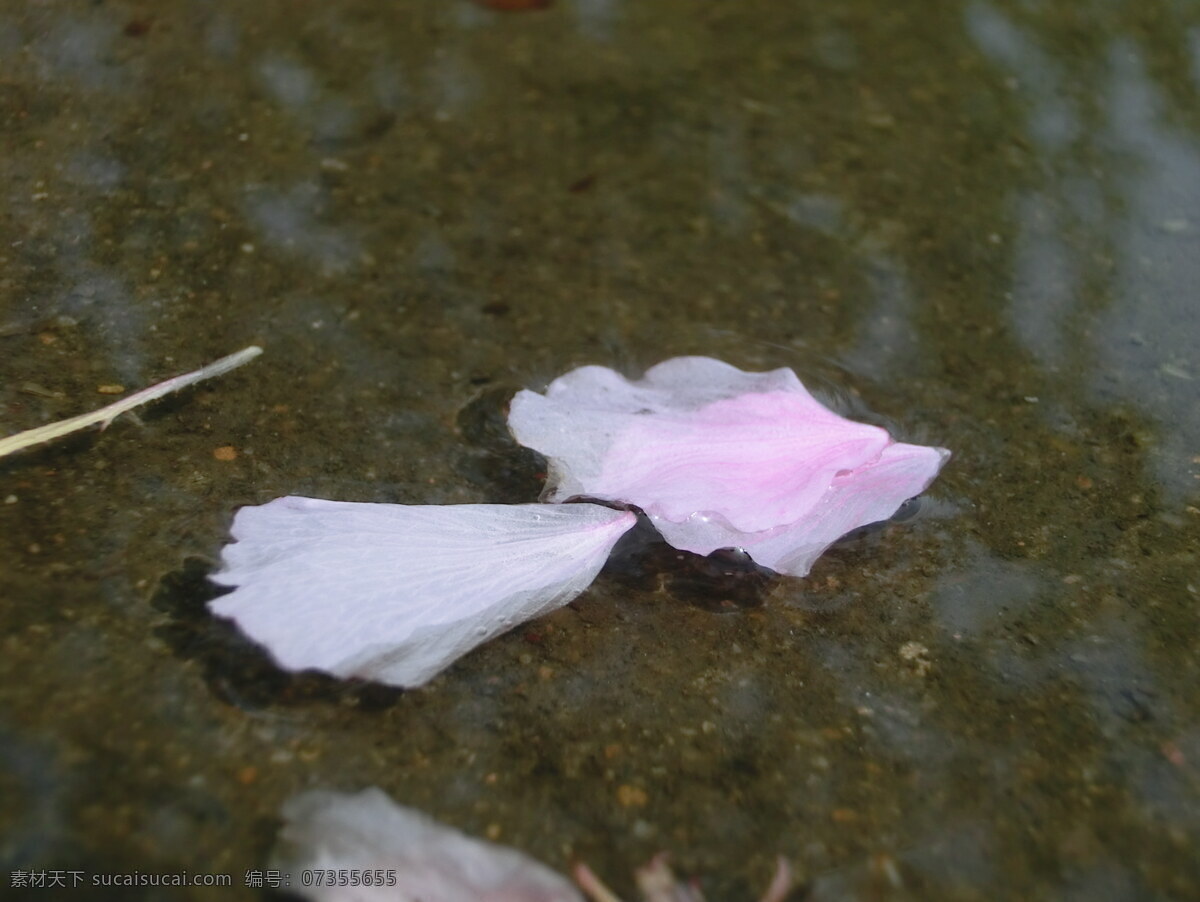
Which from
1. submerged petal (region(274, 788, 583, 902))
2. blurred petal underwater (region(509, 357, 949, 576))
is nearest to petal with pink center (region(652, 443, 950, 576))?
blurred petal underwater (region(509, 357, 949, 576))

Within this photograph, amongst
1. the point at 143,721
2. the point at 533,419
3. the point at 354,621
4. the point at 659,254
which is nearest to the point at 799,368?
the point at 659,254

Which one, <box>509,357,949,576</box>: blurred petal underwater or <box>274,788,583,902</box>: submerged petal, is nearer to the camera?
<box>274,788,583,902</box>: submerged petal

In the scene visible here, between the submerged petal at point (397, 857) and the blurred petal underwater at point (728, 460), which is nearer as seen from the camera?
the submerged petal at point (397, 857)

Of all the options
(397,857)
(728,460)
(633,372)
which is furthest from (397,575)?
(633,372)

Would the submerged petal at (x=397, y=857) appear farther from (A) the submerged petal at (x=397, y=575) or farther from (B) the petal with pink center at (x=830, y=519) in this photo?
(B) the petal with pink center at (x=830, y=519)

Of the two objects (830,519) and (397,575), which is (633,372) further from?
(397,575)

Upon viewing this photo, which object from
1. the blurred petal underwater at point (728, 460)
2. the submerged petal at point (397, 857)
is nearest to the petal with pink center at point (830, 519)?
the blurred petal underwater at point (728, 460)

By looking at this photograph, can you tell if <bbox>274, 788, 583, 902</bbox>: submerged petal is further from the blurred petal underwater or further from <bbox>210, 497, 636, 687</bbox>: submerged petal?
the blurred petal underwater
